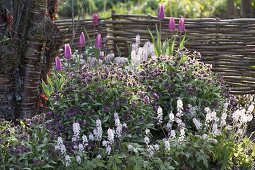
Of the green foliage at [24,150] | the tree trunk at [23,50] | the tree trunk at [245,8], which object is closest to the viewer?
the green foliage at [24,150]

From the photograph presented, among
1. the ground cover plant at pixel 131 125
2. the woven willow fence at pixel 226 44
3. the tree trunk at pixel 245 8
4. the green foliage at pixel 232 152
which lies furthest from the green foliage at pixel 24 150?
the tree trunk at pixel 245 8

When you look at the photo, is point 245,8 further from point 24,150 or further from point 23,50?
point 24,150

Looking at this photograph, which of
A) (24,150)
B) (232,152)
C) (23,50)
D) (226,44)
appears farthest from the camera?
(226,44)

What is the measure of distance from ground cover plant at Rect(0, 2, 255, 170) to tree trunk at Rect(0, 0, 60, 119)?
20cm

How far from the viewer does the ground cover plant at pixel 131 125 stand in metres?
4.51

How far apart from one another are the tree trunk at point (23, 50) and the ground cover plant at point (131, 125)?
0.65 ft

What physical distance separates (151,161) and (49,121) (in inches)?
35.3

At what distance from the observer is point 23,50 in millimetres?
5438

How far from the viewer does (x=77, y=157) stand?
14.5 ft

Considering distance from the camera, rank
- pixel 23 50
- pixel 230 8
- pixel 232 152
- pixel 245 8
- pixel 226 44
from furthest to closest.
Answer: pixel 230 8 → pixel 245 8 → pixel 226 44 → pixel 23 50 → pixel 232 152

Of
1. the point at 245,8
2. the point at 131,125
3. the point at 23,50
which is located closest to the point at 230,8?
the point at 245,8

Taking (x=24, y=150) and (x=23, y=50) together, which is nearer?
(x=24, y=150)

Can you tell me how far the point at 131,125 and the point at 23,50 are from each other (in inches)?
46.8

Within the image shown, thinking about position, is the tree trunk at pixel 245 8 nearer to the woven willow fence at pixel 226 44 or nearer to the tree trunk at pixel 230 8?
the tree trunk at pixel 230 8
